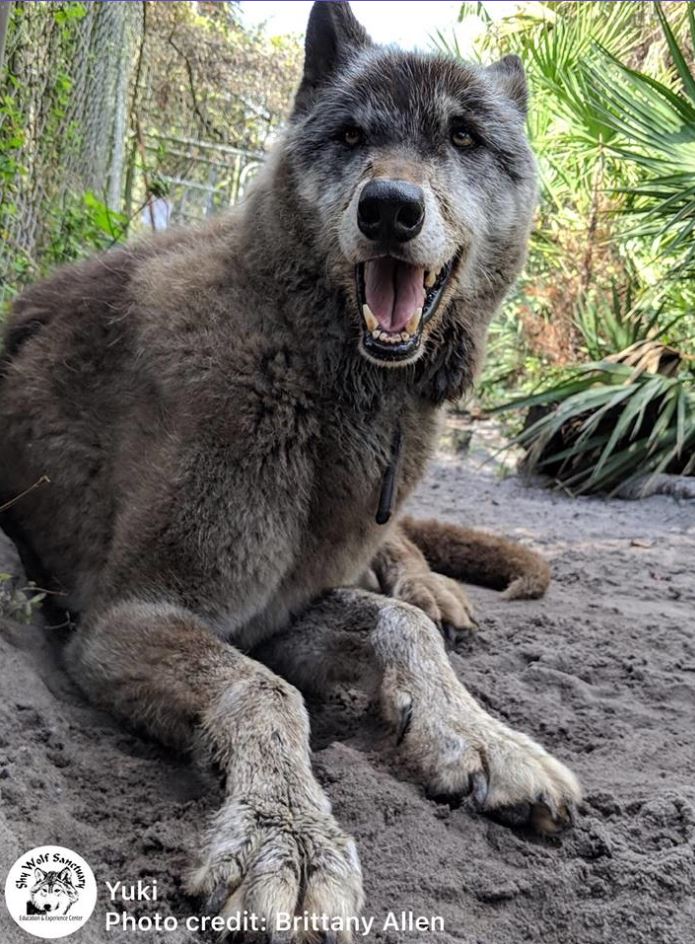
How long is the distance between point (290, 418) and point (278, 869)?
145 cm

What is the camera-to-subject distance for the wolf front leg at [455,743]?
2479 millimetres

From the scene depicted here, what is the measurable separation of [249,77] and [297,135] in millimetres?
10594

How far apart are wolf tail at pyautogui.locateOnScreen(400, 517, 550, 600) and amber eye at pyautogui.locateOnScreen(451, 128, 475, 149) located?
6.54 feet

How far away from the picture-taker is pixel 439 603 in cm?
387

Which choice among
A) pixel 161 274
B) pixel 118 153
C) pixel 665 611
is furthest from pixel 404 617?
pixel 118 153

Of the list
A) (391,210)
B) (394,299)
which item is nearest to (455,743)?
(394,299)

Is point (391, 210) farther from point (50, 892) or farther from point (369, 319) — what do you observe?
point (50, 892)

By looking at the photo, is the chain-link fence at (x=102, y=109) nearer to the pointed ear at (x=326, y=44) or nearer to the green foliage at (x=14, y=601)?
the pointed ear at (x=326, y=44)

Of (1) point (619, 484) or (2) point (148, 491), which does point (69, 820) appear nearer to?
(2) point (148, 491)

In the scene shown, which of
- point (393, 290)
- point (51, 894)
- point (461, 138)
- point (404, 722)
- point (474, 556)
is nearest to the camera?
point (51, 894)

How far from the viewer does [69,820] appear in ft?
7.22

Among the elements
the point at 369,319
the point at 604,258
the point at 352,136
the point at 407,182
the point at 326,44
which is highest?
the point at 326,44

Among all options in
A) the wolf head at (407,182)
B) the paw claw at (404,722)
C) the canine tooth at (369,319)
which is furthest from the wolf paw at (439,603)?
the canine tooth at (369,319)

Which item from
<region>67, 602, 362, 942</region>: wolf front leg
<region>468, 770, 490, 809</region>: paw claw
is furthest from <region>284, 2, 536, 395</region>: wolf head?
<region>468, 770, 490, 809</region>: paw claw
